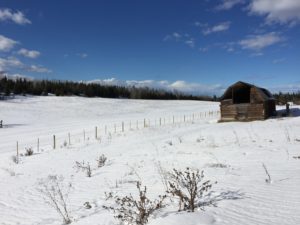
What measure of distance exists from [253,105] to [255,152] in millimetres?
29454

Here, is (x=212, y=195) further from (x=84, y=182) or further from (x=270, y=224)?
(x=84, y=182)

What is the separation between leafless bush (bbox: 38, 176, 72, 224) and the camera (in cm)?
794

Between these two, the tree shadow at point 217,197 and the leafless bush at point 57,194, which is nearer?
the tree shadow at point 217,197

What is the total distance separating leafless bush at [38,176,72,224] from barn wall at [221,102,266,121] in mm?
32765

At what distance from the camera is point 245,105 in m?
42.0

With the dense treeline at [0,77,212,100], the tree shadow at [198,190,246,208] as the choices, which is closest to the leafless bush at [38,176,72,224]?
the tree shadow at [198,190,246,208]

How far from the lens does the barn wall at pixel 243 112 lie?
134 ft

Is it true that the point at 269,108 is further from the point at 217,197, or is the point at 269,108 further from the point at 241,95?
the point at 217,197

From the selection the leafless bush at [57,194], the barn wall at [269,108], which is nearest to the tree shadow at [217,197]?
the leafless bush at [57,194]

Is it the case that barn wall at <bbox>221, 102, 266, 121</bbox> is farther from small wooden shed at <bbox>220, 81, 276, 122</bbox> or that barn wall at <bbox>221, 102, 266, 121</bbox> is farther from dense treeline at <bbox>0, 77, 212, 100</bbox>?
dense treeline at <bbox>0, 77, 212, 100</bbox>

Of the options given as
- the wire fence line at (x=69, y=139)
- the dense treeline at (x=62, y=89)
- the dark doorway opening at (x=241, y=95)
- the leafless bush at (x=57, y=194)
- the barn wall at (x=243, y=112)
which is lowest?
the wire fence line at (x=69, y=139)

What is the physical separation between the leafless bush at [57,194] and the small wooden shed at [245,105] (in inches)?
1293

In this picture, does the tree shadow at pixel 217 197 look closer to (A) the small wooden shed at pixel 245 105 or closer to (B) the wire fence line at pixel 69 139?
(B) the wire fence line at pixel 69 139

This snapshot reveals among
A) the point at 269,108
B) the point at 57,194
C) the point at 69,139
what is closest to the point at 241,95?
the point at 269,108
